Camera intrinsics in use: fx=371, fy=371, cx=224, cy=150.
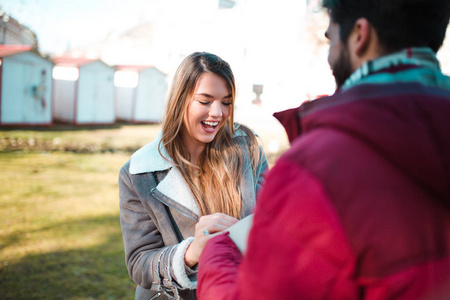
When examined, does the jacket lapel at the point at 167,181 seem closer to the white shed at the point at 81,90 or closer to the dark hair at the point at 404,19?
the dark hair at the point at 404,19

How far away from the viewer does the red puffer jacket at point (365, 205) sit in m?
0.66

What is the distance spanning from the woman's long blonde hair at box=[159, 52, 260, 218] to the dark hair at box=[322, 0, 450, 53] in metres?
1.28

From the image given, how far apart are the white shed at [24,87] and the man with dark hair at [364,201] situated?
14.5 meters

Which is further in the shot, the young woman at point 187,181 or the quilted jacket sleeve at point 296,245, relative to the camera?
the young woman at point 187,181

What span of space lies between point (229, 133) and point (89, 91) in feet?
49.9

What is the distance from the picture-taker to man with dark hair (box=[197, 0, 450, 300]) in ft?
2.18

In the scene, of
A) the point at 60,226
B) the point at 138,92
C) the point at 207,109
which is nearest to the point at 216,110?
the point at 207,109

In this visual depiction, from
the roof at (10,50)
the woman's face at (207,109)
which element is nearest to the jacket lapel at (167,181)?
the woman's face at (207,109)

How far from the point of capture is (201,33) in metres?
22.6

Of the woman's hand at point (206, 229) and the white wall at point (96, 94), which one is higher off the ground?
the woman's hand at point (206, 229)

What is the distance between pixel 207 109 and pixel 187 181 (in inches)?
16.2

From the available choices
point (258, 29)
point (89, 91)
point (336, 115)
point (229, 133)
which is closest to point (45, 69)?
point (89, 91)

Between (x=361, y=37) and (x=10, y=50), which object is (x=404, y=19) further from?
(x=10, y=50)

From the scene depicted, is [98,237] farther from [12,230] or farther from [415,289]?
[415,289]
